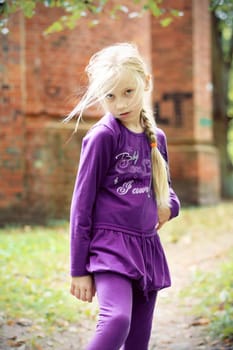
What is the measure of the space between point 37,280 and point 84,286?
3056 millimetres

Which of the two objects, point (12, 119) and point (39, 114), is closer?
point (12, 119)

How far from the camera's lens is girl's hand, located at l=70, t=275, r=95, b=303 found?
2623 millimetres

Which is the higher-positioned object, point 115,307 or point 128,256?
point 128,256

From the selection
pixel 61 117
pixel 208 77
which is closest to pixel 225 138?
pixel 208 77

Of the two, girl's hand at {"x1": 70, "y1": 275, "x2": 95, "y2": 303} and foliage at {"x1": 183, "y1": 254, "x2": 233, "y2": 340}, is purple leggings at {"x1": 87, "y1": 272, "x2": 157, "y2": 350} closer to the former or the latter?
girl's hand at {"x1": 70, "y1": 275, "x2": 95, "y2": 303}

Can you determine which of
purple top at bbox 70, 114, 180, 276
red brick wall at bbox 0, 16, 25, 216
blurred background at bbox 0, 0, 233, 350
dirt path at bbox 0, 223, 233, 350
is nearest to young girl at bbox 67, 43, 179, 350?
purple top at bbox 70, 114, 180, 276

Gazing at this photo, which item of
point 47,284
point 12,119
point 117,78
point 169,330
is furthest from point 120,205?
point 12,119

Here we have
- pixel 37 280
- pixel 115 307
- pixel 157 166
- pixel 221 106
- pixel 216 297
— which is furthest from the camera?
pixel 221 106

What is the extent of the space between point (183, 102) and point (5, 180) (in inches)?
229

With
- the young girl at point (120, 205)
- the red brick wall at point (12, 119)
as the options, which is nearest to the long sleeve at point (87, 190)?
the young girl at point (120, 205)

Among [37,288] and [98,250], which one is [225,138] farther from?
[98,250]

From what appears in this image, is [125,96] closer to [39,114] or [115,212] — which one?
[115,212]

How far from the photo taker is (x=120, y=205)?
2680mm

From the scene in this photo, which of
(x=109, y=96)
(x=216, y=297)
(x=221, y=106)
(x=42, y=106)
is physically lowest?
(x=216, y=297)
